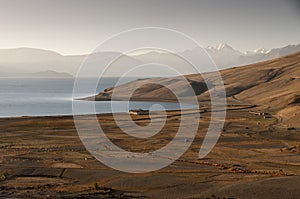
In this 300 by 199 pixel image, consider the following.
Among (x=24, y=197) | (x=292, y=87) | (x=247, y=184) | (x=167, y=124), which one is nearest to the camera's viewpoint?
(x=24, y=197)

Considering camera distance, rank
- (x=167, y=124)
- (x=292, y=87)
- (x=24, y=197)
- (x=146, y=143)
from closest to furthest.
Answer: (x=24, y=197) → (x=146, y=143) → (x=167, y=124) → (x=292, y=87)

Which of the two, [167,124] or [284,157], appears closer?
[284,157]

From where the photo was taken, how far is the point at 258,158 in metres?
33.7

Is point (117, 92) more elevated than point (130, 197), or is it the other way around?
point (117, 92)

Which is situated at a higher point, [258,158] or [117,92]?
[117,92]

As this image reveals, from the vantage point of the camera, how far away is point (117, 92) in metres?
163

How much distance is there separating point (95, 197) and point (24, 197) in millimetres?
3391

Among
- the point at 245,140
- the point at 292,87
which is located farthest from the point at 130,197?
the point at 292,87

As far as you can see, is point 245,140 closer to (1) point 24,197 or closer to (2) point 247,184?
(2) point 247,184

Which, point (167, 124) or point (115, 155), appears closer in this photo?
point (115, 155)

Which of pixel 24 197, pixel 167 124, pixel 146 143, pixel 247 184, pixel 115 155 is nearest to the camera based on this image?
pixel 24 197

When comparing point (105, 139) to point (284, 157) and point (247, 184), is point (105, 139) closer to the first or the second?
point (284, 157)

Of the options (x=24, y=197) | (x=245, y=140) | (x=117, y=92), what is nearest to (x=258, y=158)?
(x=245, y=140)

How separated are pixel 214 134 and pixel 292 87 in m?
66.5
